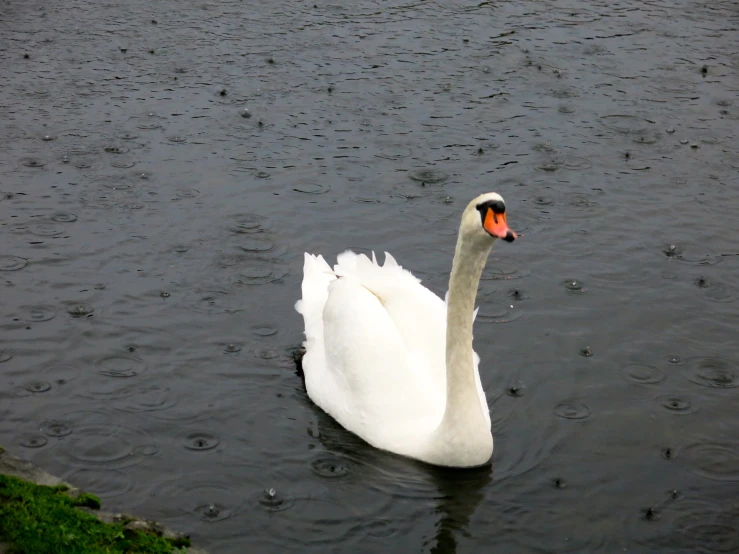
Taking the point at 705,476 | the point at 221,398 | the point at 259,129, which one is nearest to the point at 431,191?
the point at 259,129

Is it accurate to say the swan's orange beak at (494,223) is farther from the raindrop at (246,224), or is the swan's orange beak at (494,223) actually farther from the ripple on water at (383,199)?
the ripple on water at (383,199)

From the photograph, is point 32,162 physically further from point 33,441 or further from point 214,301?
point 33,441

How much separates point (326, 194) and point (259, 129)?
6.15ft

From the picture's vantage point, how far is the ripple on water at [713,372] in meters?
8.55

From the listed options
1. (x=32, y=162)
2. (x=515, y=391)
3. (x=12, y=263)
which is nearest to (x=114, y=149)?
(x=32, y=162)

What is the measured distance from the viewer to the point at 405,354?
8.05m

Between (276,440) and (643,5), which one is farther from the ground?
Answer: (643,5)

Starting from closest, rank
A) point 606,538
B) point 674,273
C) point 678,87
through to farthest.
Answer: point 606,538
point 674,273
point 678,87

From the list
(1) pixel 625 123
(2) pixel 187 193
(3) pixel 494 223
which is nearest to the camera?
(3) pixel 494 223

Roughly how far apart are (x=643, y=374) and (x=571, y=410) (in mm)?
843

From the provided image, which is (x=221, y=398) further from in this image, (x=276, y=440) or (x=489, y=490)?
(x=489, y=490)

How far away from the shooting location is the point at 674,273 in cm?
1015

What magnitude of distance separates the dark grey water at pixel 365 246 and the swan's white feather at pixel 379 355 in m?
0.21

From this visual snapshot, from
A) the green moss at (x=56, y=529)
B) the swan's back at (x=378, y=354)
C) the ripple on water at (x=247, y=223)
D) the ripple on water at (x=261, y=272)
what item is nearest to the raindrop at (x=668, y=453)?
the swan's back at (x=378, y=354)
